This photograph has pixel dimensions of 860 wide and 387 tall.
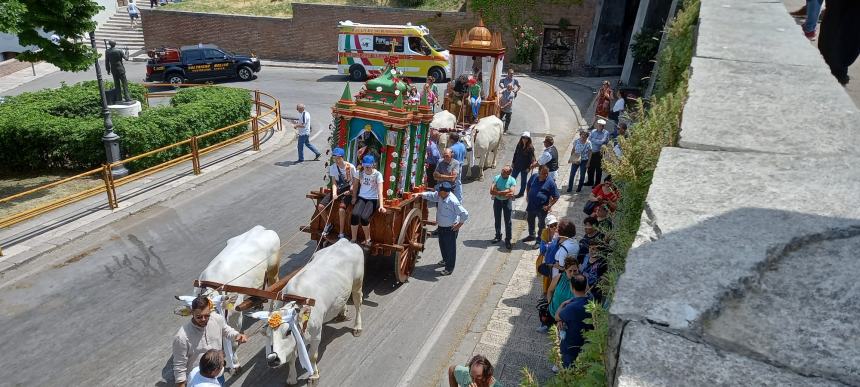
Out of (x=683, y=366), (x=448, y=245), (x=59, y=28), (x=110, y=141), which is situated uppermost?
(x=59, y=28)

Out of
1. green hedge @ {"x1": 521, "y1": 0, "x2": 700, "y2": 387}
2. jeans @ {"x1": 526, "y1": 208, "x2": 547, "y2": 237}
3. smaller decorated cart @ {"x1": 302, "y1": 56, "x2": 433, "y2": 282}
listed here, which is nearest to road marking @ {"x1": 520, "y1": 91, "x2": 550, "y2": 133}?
jeans @ {"x1": 526, "y1": 208, "x2": 547, "y2": 237}

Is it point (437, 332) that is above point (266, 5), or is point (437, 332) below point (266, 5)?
below

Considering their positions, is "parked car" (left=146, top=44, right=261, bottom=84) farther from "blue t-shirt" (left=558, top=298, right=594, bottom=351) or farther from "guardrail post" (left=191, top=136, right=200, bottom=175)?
"blue t-shirt" (left=558, top=298, right=594, bottom=351)

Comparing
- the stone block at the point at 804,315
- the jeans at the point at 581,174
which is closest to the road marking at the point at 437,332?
the jeans at the point at 581,174

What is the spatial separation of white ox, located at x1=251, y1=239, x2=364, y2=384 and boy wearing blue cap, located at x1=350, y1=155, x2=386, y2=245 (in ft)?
2.11

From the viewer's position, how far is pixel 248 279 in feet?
24.2

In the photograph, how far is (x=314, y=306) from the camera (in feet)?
21.7

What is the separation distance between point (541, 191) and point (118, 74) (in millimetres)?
13102

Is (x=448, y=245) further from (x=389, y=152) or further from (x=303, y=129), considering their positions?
(x=303, y=129)

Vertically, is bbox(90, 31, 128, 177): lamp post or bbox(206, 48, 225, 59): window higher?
bbox(206, 48, 225, 59): window

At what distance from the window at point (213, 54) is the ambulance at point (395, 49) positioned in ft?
17.3

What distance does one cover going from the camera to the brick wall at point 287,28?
30594 millimetres

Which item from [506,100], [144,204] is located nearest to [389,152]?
[144,204]

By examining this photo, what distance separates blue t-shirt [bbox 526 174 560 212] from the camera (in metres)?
10.0
